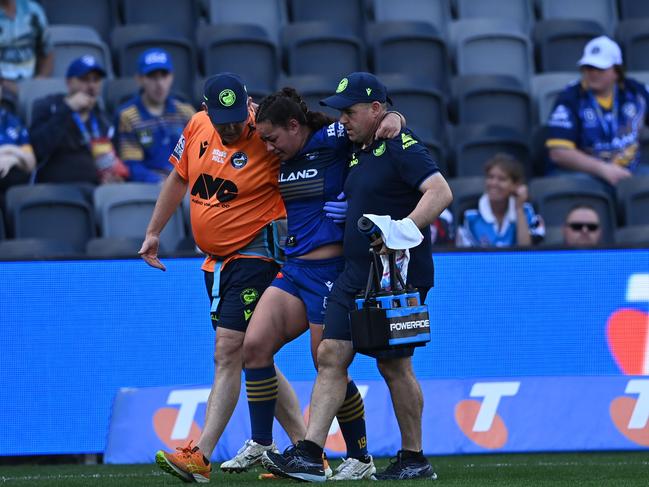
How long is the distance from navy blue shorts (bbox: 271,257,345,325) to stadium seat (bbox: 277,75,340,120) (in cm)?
467

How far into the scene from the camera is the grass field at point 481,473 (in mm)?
6641

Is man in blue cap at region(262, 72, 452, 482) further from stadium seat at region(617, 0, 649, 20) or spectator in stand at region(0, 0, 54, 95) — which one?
stadium seat at region(617, 0, 649, 20)

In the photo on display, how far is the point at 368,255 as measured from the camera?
6.57 meters

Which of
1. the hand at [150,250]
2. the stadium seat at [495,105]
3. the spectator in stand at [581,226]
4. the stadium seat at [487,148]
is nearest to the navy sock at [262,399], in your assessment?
the hand at [150,250]

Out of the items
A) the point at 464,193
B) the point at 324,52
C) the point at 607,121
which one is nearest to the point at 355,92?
the point at 464,193

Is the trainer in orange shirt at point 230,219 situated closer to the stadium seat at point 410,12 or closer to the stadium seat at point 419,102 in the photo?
the stadium seat at point 419,102

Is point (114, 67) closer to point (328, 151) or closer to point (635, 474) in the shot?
point (328, 151)

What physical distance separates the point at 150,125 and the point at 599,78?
144 inches

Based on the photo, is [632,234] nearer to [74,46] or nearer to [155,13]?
[155,13]

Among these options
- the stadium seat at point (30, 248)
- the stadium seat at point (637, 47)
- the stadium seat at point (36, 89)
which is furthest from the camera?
the stadium seat at point (637, 47)

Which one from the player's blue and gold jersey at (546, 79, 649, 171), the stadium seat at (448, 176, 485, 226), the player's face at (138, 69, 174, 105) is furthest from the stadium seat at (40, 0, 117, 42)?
the player's blue and gold jersey at (546, 79, 649, 171)

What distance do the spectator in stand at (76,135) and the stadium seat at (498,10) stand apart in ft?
13.9

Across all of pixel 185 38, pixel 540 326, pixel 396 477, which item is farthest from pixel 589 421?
pixel 185 38

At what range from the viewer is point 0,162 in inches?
412
